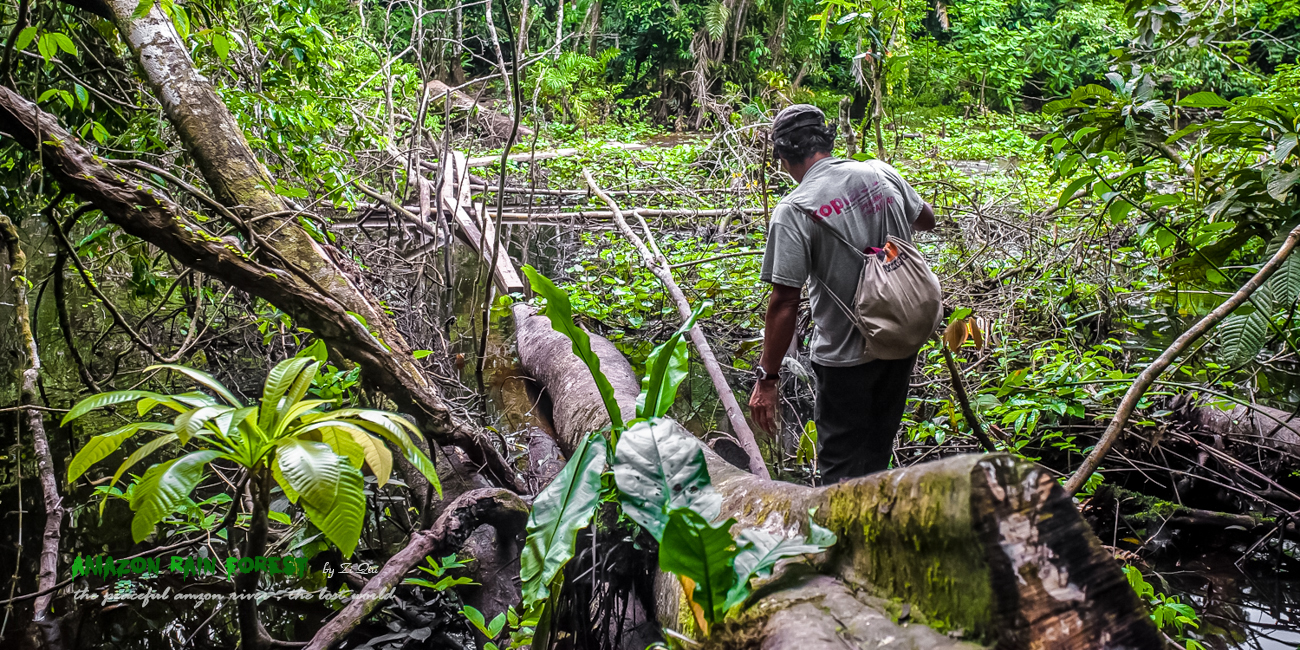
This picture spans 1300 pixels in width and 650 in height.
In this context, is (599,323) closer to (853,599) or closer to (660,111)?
(853,599)

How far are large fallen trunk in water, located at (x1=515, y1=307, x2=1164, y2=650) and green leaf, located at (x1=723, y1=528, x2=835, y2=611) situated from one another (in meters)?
0.05

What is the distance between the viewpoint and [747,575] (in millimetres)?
1395

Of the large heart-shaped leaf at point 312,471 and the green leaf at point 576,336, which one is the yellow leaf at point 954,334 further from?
the large heart-shaped leaf at point 312,471

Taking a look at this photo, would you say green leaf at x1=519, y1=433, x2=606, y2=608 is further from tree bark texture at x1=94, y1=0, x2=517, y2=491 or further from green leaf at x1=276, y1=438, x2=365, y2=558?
tree bark texture at x1=94, y1=0, x2=517, y2=491

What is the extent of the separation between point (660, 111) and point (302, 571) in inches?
652

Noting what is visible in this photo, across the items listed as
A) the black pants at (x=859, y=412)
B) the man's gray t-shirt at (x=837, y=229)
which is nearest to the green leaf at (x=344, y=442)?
the man's gray t-shirt at (x=837, y=229)

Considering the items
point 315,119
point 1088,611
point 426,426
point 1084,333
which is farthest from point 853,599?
point 1084,333

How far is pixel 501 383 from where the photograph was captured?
5.12 m

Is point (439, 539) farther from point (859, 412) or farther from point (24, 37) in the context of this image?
point (24, 37)

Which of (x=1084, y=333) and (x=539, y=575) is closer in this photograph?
(x=539, y=575)

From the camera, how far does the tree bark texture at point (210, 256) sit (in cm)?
200

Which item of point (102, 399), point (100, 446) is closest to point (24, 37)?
point (102, 399)

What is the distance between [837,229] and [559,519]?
1498 millimetres

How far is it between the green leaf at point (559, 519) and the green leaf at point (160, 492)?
639 mm
